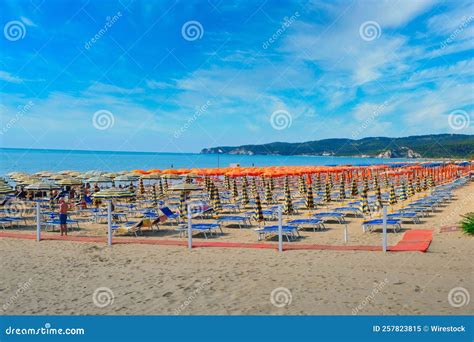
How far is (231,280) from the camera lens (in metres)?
7.07

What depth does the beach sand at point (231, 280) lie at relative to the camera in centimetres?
578

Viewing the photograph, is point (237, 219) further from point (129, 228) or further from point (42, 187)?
point (42, 187)

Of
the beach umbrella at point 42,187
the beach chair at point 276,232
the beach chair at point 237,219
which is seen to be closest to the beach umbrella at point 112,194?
the beach chair at point 237,219

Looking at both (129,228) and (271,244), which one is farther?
(129,228)

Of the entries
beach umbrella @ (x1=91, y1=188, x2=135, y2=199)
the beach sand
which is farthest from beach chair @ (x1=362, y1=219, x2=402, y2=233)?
beach umbrella @ (x1=91, y1=188, x2=135, y2=199)

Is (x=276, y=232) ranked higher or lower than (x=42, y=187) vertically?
lower

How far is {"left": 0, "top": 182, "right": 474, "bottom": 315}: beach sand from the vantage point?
19.0 ft

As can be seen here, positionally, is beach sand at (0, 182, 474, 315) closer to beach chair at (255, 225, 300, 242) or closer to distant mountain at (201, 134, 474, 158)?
beach chair at (255, 225, 300, 242)

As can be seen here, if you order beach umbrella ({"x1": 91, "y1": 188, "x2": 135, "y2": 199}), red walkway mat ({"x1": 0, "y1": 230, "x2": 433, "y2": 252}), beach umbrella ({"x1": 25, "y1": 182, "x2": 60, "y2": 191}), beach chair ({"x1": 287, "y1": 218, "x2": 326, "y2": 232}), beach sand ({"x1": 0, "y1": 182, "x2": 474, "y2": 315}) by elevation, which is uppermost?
beach umbrella ({"x1": 25, "y1": 182, "x2": 60, "y2": 191})

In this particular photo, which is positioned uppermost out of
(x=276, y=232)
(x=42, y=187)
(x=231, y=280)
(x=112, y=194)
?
(x=42, y=187)

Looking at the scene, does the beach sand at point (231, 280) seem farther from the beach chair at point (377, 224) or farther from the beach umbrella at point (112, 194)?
the beach umbrella at point (112, 194)

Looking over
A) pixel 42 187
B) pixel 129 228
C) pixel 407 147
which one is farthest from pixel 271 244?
pixel 407 147
